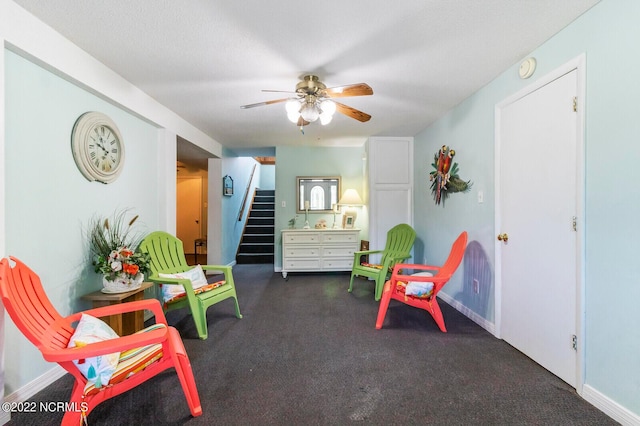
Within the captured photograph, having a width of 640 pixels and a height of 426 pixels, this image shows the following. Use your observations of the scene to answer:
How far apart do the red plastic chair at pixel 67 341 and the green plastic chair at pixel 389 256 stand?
2.29 meters

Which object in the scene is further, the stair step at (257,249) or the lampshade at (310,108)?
the stair step at (257,249)

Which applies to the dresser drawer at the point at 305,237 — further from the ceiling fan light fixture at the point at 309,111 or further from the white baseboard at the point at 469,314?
the ceiling fan light fixture at the point at 309,111

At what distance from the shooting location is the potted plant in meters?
2.04

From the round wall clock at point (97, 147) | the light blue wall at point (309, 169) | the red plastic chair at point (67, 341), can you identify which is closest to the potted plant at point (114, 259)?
the round wall clock at point (97, 147)

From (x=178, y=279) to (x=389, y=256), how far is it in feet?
8.36

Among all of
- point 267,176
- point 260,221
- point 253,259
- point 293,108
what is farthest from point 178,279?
point 267,176

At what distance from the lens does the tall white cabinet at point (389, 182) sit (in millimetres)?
4363

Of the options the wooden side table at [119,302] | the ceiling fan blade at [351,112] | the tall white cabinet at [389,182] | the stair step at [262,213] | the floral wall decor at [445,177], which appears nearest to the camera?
the wooden side table at [119,302]

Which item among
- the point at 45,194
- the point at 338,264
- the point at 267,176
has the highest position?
the point at 267,176

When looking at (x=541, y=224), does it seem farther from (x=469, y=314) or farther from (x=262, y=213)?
(x=262, y=213)

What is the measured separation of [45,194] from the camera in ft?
5.78

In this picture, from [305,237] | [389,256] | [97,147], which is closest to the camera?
[97,147]

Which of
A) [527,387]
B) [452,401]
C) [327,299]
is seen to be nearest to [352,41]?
[452,401]

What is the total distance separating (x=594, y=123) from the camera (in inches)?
61.6
